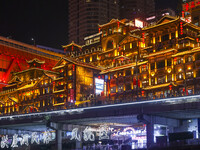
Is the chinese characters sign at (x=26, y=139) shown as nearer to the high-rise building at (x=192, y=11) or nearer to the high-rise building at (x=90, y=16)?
the high-rise building at (x=192, y=11)

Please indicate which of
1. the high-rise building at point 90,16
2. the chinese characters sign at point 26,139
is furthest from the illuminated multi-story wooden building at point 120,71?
the high-rise building at point 90,16

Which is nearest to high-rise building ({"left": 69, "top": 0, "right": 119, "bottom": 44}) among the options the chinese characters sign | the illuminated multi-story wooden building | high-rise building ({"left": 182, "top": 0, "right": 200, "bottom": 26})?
the illuminated multi-story wooden building

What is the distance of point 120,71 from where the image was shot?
112m

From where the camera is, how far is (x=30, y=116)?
291 feet

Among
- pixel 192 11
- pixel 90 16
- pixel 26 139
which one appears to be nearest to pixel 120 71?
pixel 26 139

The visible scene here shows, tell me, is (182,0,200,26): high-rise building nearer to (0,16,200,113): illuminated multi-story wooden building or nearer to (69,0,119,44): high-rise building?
(0,16,200,113): illuminated multi-story wooden building

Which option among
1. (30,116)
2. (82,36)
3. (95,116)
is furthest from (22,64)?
(95,116)

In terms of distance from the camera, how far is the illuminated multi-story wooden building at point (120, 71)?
95812mm

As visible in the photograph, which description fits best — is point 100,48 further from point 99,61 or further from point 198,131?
point 198,131

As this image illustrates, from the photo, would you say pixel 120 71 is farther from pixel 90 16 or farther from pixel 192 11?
pixel 90 16

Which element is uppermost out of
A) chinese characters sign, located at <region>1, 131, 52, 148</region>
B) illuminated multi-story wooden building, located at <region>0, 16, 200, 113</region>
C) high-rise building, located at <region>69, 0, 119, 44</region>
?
high-rise building, located at <region>69, 0, 119, 44</region>

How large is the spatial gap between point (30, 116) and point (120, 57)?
4089 cm

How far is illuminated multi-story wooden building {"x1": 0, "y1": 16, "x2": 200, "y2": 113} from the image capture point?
95.8 m

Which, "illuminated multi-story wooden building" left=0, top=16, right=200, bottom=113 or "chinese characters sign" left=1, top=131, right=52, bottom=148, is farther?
"illuminated multi-story wooden building" left=0, top=16, right=200, bottom=113
